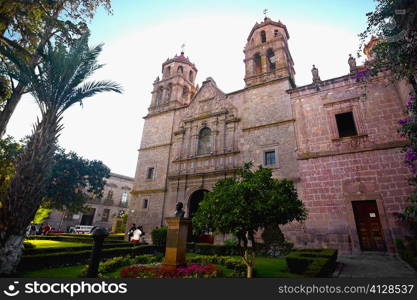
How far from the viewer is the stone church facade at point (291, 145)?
11484 mm

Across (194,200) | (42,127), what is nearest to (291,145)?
(194,200)

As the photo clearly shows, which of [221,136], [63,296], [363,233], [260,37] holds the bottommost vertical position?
[63,296]

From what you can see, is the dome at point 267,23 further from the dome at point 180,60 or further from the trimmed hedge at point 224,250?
the trimmed hedge at point 224,250

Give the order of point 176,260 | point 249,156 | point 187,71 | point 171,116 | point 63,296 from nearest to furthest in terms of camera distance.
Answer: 1. point 63,296
2. point 176,260
3. point 249,156
4. point 171,116
5. point 187,71

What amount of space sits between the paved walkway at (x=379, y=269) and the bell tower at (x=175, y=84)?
19045mm

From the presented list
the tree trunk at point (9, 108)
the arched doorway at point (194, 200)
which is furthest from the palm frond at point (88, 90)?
the arched doorway at point (194, 200)

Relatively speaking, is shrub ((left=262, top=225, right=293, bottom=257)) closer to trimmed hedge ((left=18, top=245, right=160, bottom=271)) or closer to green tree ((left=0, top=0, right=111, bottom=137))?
trimmed hedge ((left=18, top=245, right=160, bottom=271))

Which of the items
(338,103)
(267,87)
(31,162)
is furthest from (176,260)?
(267,87)

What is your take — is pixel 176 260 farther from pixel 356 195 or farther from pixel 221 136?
pixel 221 136

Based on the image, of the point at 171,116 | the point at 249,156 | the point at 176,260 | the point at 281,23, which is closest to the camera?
the point at 176,260

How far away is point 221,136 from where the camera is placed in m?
17.8

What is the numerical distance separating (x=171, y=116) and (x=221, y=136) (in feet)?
21.4

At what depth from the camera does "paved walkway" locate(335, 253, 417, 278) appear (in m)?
6.80

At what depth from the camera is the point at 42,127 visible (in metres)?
7.21
